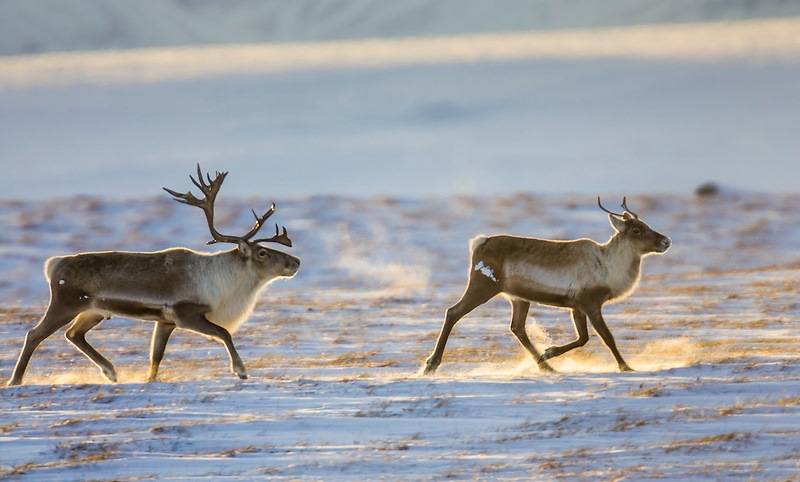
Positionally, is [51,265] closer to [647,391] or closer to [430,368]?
[430,368]

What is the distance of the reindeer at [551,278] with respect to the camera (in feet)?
43.2

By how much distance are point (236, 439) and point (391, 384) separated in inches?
73.1

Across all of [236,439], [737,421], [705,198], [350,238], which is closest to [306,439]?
[236,439]

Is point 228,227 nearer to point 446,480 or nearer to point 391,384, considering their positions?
point 391,384

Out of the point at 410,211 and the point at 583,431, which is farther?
the point at 410,211

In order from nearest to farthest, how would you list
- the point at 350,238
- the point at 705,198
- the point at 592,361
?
the point at 592,361, the point at 350,238, the point at 705,198

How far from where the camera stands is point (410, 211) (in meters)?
45.2

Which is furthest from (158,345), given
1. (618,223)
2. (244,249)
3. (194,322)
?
(618,223)

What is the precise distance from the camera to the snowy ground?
32.5ft

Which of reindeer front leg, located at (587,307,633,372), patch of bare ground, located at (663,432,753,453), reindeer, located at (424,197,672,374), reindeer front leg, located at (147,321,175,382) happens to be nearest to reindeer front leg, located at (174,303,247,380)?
reindeer front leg, located at (147,321,175,382)

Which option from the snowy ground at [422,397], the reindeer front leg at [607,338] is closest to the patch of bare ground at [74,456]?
the snowy ground at [422,397]

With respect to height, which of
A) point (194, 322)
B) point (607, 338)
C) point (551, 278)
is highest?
point (551, 278)

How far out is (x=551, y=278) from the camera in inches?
518

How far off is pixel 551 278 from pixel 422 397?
2198mm
